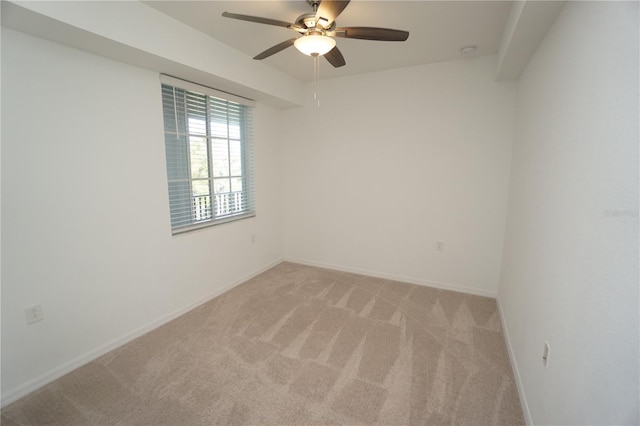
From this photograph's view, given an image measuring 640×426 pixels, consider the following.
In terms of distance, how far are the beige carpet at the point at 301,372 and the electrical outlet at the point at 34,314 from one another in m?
0.45

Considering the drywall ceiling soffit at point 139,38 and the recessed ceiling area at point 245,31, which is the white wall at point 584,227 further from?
the drywall ceiling soffit at point 139,38

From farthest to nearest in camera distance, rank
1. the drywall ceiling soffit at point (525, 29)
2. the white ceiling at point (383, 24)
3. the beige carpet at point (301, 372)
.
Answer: the white ceiling at point (383, 24) < the beige carpet at point (301, 372) < the drywall ceiling soffit at point (525, 29)

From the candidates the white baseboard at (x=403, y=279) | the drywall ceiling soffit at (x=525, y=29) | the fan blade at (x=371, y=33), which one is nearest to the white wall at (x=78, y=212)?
the fan blade at (x=371, y=33)

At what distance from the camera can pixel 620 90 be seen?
3.08 ft

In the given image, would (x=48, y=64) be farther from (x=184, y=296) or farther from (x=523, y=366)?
(x=523, y=366)

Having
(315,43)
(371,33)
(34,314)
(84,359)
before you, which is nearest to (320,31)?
(315,43)

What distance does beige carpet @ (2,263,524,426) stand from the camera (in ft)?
5.40

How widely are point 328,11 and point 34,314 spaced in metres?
2.64

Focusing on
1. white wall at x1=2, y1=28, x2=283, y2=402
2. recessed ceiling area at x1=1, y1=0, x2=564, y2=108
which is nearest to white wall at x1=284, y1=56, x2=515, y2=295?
recessed ceiling area at x1=1, y1=0, x2=564, y2=108

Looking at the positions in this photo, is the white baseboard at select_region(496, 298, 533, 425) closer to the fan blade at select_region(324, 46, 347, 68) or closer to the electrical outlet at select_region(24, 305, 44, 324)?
the fan blade at select_region(324, 46, 347, 68)

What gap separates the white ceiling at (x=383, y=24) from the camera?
6.54 feet

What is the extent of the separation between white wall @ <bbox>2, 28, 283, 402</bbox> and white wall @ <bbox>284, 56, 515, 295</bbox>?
1908mm

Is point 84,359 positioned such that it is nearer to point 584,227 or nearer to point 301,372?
point 301,372

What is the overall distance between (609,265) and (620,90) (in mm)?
588
